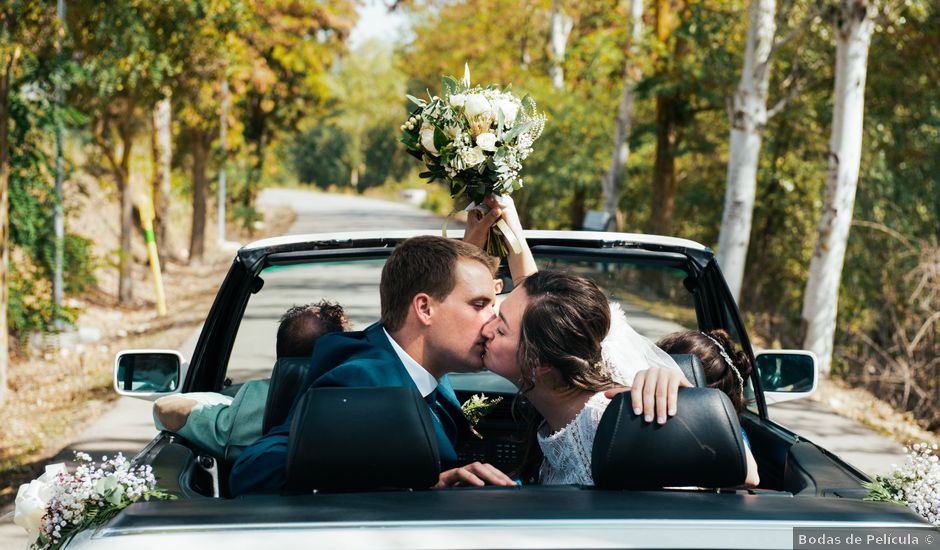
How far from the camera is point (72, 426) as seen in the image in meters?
8.48

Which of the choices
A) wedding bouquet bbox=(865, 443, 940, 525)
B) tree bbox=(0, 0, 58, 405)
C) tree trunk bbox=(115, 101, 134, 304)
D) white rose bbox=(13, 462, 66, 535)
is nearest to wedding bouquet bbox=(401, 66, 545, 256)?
wedding bouquet bbox=(865, 443, 940, 525)

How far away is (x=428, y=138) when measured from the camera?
144 inches

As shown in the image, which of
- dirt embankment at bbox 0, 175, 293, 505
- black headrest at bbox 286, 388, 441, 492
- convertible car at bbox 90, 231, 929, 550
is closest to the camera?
convertible car at bbox 90, 231, 929, 550

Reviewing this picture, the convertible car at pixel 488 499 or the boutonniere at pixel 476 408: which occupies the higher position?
the convertible car at pixel 488 499

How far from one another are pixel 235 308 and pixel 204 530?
1.94m

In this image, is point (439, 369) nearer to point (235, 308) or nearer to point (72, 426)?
point (235, 308)

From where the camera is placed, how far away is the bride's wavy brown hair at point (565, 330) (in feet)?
8.54

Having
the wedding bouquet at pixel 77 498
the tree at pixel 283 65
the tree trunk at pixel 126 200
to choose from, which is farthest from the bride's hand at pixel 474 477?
the tree at pixel 283 65

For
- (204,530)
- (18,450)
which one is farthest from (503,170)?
(18,450)

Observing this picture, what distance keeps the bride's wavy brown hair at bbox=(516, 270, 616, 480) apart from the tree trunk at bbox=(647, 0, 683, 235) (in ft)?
53.2

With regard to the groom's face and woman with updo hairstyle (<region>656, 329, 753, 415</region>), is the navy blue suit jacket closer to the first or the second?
the groom's face

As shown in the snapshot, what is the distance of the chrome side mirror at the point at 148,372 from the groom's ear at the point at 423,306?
4.56ft

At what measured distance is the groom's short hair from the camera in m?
2.67

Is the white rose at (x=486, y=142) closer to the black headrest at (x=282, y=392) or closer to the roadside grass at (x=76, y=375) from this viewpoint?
the black headrest at (x=282, y=392)
